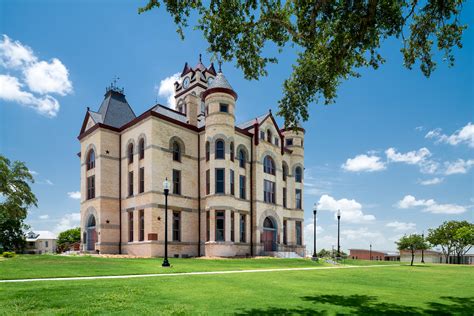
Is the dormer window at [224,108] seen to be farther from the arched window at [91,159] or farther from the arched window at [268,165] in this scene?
the arched window at [91,159]

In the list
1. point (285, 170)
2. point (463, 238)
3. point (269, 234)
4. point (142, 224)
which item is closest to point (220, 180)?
point (142, 224)

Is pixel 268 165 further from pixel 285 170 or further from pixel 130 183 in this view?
pixel 130 183

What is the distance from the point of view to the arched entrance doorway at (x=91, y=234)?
37.7 metres

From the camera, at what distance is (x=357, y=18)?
11.7 metres

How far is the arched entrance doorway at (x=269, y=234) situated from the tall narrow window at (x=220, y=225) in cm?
654

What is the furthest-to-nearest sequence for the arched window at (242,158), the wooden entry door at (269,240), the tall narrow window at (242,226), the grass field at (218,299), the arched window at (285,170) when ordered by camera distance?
1. the arched window at (285,170)
2. the wooden entry door at (269,240)
3. the arched window at (242,158)
4. the tall narrow window at (242,226)
5. the grass field at (218,299)

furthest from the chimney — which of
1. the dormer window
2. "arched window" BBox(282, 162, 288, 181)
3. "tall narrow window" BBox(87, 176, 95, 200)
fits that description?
"arched window" BBox(282, 162, 288, 181)

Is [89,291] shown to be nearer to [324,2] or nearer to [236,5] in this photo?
[236,5]

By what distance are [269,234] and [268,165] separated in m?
A: 7.62

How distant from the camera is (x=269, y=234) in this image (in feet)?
133

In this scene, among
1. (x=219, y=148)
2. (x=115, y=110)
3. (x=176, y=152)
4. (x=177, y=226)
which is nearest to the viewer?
(x=177, y=226)

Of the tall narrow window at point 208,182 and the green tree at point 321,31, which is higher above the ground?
the green tree at point 321,31

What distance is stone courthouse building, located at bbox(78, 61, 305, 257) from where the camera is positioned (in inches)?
1348

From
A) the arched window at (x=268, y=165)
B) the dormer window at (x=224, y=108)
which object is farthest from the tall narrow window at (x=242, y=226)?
the dormer window at (x=224, y=108)
